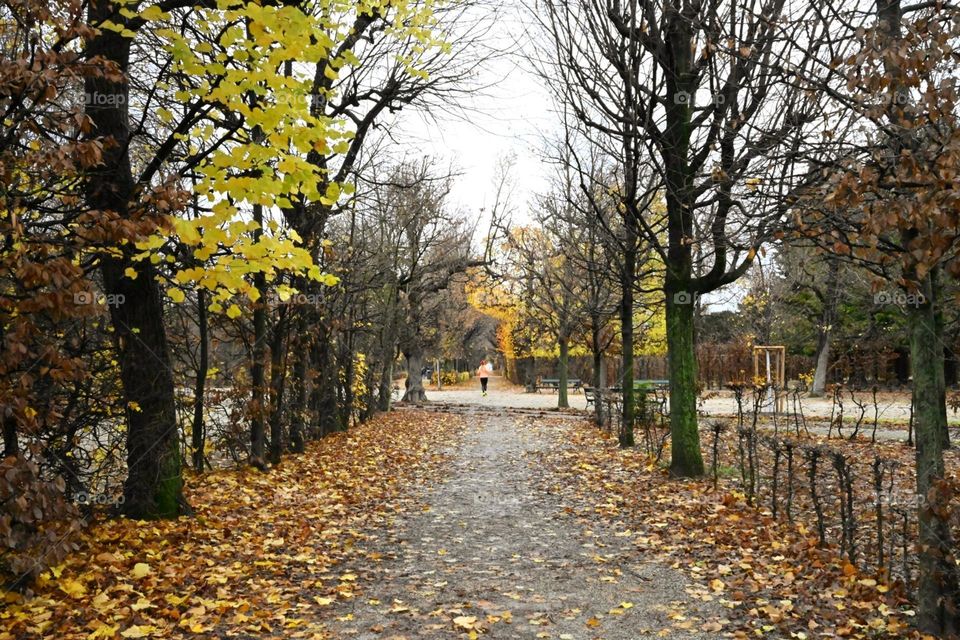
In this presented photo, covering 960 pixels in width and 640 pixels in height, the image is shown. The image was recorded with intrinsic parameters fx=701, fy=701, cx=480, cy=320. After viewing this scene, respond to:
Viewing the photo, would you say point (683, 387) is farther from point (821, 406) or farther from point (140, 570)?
point (821, 406)

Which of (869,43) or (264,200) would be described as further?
(264,200)

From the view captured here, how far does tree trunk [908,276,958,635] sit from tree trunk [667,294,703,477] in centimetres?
507

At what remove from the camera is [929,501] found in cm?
391

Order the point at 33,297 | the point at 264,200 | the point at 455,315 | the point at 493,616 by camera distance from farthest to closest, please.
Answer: the point at 455,315
the point at 264,200
the point at 493,616
the point at 33,297

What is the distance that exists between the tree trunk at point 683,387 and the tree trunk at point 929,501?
16.6ft

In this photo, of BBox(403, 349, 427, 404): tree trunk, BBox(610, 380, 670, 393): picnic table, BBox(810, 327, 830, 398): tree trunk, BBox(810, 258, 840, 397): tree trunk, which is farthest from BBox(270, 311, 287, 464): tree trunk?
BBox(810, 327, 830, 398): tree trunk

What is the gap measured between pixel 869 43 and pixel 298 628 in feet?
15.8

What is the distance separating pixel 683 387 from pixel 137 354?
6952 mm

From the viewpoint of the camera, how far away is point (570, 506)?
27.6 feet

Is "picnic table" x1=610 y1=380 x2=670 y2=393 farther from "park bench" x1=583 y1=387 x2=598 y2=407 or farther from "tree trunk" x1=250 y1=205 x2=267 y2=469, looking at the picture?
"tree trunk" x1=250 y1=205 x2=267 y2=469

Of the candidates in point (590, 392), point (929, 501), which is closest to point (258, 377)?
point (929, 501)

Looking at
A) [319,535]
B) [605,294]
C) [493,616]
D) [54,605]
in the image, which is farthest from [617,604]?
[605,294]

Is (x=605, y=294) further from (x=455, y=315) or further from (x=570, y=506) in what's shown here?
(x=455, y=315)

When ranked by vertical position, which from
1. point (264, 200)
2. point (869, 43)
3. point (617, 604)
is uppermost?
point (869, 43)
